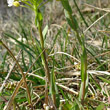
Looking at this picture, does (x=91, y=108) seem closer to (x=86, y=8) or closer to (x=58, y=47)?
(x=58, y=47)

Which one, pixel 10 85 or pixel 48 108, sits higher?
pixel 10 85

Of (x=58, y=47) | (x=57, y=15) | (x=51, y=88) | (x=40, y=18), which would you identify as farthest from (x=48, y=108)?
(x=57, y=15)

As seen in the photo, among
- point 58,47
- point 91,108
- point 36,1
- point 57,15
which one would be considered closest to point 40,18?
point 36,1

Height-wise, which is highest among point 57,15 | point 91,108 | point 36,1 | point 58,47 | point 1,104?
point 57,15

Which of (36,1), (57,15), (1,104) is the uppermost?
(57,15)

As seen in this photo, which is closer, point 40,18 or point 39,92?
point 40,18

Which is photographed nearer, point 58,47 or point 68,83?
point 68,83

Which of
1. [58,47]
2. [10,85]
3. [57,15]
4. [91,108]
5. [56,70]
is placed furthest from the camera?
[57,15]

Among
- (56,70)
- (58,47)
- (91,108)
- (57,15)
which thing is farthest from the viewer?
(57,15)

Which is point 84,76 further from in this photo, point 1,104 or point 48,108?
point 1,104

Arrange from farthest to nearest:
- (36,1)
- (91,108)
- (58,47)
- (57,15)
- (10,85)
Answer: (57,15)
(58,47)
(10,85)
(91,108)
(36,1)
